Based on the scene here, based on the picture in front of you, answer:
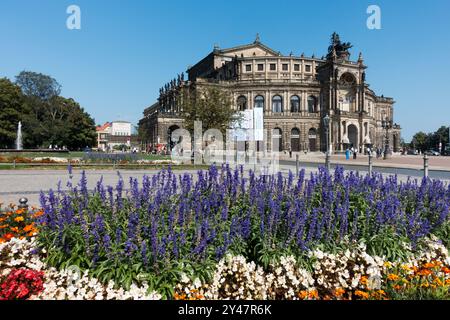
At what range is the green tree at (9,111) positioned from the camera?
188ft

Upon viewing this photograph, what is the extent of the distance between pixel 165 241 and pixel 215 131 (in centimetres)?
2719

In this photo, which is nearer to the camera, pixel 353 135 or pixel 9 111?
pixel 9 111

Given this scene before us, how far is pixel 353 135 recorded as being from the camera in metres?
72.1

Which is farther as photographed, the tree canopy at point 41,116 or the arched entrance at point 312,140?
the arched entrance at point 312,140

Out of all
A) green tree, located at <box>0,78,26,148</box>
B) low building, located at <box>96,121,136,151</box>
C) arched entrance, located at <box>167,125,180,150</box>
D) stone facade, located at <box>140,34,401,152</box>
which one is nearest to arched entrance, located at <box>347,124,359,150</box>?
stone facade, located at <box>140,34,401,152</box>

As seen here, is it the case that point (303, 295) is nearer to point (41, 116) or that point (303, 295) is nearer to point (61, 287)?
point (61, 287)

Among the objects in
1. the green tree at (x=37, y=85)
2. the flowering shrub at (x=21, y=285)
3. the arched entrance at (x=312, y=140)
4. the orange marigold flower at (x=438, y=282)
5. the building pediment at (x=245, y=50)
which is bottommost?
the orange marigold flower at (x=438, y=282)

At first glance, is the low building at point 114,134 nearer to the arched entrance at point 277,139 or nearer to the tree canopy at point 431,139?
the arched entrance at point 277,139

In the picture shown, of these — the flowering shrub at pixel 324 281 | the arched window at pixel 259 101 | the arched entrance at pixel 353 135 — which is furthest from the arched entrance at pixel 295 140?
the flowering shrub at pixel 324 281

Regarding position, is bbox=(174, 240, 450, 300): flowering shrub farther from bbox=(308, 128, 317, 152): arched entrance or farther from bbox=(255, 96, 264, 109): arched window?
bbox=(308, 128, 317, 152): arched entrance

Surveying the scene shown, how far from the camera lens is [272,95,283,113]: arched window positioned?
→ 7281 cm

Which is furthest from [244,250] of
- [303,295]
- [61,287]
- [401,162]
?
[401,162]

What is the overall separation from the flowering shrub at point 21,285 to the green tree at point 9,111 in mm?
66357

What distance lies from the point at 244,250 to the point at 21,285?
8.35ft
